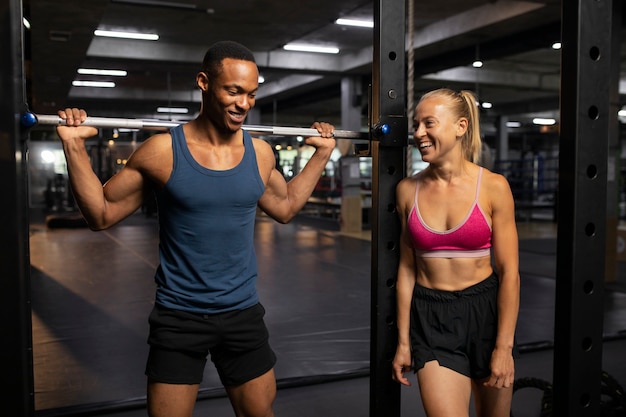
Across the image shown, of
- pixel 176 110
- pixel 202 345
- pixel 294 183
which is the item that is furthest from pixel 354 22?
pixel 176 110

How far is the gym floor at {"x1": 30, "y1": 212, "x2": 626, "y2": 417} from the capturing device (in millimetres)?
2742

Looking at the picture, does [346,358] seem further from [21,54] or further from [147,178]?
[21,54]

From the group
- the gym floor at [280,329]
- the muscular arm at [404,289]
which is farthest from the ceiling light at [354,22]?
the muscular arm at [404,289]

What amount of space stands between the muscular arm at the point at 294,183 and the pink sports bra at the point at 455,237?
0.30 metres

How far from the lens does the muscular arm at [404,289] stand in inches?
64.2

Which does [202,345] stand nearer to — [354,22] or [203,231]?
[203,231]

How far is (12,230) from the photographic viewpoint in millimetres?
1128

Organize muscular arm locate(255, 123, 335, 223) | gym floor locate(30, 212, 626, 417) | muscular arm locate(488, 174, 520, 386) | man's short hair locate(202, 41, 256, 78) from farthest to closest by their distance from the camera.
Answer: gym floor locate(30, 212, 626, 417), muscular arm locate(255, 123, 335, 223), muscular arm locate(488, 174, 520, 386), man's short hair locate(202, 41, 256, 78)

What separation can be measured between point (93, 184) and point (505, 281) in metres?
1.04

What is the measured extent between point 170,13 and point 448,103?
5.89 metres

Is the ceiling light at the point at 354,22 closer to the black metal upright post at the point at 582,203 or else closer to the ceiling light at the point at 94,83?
the ceiling light at the point at 94,83

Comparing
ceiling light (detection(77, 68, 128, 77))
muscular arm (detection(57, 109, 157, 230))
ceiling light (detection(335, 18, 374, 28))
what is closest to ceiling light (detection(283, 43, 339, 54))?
ceiling light (detection(335, 18, 374, 28))

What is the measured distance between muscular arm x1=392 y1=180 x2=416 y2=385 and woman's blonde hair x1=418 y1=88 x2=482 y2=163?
187 mm

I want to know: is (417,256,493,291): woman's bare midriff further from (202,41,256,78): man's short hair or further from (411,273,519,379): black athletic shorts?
(202,41,256,78): man's short hair
